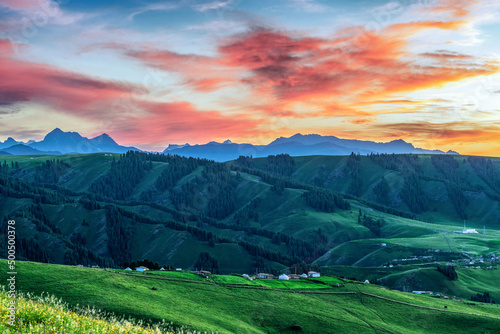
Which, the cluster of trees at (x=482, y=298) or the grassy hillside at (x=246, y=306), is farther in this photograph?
the cluster of trees at (x=482, y=298)

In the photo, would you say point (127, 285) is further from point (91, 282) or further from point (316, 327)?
point (316, 327)

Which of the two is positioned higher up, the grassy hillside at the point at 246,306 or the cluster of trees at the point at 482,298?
the grassy hillside at the point at 246,306

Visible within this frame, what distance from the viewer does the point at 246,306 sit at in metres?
100

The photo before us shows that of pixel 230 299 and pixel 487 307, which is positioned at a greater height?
pixel 230 299

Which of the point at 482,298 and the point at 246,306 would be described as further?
the point at 482,298

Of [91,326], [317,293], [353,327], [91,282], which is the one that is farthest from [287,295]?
[91,326]

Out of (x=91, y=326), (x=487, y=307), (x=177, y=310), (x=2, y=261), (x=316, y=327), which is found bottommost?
(x=487, y=307)

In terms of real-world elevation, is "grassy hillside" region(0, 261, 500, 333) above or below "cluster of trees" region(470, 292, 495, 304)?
above

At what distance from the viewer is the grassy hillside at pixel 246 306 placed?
269 ft

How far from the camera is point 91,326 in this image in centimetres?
2173

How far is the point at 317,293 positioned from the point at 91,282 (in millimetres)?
69486

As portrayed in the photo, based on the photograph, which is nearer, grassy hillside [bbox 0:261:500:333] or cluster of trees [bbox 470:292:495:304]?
grassy hillside [bbox 0:261:500:333]

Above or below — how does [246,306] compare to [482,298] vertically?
above

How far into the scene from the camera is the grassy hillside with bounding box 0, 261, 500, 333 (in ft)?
269
